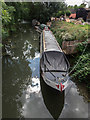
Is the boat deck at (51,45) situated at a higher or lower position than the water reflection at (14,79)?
higher

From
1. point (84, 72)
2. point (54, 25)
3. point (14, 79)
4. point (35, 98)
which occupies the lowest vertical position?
point (35, 98)

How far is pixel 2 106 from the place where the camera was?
7281mm

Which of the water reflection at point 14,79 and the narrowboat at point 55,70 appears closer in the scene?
the narrowboat at point 55,70

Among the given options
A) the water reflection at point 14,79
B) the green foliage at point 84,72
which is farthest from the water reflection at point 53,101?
the green foliage at point 84,72

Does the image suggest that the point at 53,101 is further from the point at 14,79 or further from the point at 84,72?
the point at 14,79

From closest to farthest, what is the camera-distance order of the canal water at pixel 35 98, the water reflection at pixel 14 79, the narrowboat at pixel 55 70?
the canal water at pixel 35 98 → the narrowboat at pixel 55 70 → the water reflection at pixel 14 79

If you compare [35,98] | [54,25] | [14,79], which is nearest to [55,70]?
[35,98]

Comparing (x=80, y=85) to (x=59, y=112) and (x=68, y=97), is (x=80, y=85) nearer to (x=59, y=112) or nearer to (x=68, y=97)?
(x=68, y=97)

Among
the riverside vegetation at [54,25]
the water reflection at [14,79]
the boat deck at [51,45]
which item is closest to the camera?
the water reflection at [14,79]

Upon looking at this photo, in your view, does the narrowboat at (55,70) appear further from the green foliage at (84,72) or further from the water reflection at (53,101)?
the green foliage at (84,72)

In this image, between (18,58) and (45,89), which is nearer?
(45,89)

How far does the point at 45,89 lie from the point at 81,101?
3030 mm

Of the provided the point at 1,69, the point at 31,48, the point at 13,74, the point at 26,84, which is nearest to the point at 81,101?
the point at 26,84

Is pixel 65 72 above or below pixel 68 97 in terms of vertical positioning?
above
